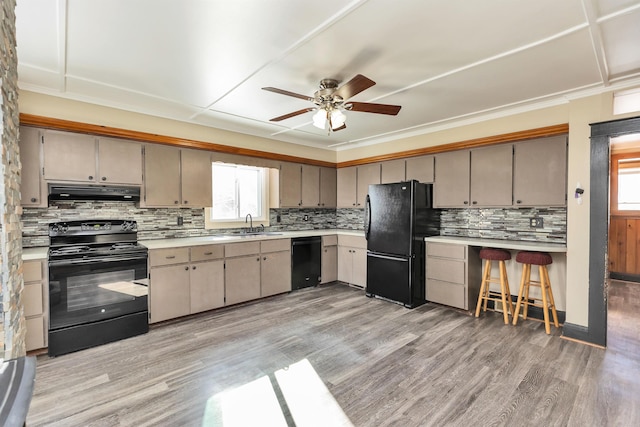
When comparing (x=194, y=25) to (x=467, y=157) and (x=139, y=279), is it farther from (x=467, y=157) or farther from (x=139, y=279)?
(x=467, y=157)

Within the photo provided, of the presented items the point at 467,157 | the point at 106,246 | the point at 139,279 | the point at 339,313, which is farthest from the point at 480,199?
the point at 106,246

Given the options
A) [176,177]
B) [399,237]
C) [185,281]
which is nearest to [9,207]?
[185,281]

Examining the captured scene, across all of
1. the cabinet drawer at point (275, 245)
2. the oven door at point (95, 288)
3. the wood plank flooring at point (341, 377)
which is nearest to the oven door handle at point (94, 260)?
the oven door at point (95, 288)

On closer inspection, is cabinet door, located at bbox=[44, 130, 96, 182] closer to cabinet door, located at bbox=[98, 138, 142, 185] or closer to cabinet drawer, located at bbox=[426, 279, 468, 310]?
cabinet door, located at bbox=[98, 138, 142, 185]

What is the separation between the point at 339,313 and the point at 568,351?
90.6 inches

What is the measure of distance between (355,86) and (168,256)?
8.96 ft

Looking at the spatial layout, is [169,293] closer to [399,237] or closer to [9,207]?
[9,207]

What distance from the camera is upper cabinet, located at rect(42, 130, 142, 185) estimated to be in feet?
9.53

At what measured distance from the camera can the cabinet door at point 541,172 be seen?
3180 millimetres

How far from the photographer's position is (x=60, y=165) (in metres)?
2.94

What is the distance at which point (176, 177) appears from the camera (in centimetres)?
370

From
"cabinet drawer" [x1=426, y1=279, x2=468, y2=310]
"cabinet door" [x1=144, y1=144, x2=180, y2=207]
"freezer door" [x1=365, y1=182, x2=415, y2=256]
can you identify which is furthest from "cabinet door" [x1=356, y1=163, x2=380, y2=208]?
"cabinet door" [x1=144, y1=144, x2=180, y2=207]

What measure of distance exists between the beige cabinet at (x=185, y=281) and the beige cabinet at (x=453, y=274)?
9.24 ft

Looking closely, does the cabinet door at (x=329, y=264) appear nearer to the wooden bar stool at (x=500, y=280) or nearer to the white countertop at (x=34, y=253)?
the wooden bar stool at (x=500, y=280)
